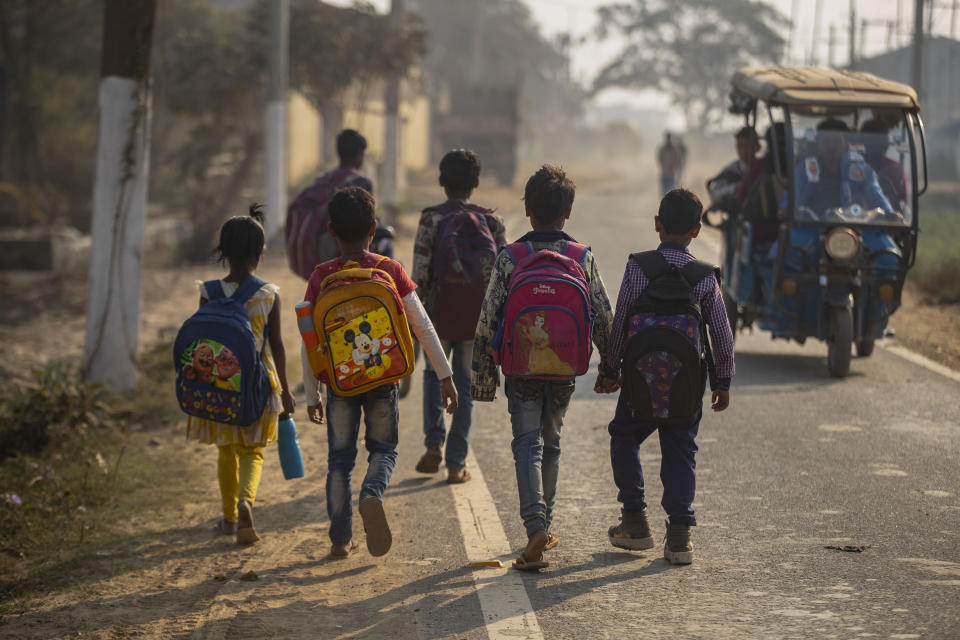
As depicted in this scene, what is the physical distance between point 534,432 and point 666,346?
69 centimetres

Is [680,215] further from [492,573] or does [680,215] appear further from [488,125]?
[488,125]

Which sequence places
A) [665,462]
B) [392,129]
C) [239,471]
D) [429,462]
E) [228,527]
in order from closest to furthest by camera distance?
[665,462]
[239,471]
[228,527]
[429,462]
[392,129]

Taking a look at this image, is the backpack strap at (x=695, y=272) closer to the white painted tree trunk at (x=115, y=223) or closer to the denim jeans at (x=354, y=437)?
the denim jeans at (x=354, y=437)

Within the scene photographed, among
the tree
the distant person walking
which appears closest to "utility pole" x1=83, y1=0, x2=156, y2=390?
the distant person walking

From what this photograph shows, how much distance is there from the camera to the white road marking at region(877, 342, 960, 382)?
404 inches

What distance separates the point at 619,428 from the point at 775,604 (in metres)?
1.10

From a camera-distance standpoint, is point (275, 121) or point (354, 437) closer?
point (354, 437)

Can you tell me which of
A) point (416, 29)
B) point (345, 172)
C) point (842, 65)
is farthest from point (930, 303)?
point (842, 65)

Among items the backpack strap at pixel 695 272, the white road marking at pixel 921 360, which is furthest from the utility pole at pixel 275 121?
the backpack strap at pixel 695 272

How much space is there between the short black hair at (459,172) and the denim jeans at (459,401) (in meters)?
0.85

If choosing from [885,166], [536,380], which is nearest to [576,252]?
[536,380]

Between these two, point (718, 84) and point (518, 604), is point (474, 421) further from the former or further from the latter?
point (718, 84)

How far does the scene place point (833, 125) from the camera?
410 inches

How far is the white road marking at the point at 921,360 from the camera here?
10.3m
